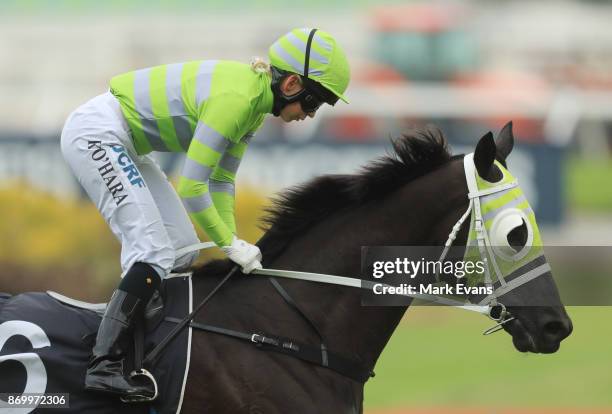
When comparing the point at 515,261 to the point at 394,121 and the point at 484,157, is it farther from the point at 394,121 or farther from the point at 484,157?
the point at 394,121

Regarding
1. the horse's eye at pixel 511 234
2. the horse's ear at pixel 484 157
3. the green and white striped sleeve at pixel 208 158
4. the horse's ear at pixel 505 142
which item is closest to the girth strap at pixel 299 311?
the green and white striped sleeve at pixel 208 158

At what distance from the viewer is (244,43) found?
27.7 meters

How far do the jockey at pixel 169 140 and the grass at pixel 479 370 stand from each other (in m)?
4.60

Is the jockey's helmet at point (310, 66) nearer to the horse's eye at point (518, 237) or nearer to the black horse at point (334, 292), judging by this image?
the black horse at point (334, 292)

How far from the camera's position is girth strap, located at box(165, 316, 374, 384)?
394 cm

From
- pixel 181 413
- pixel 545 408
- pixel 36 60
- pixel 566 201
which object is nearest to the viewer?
pixel 181 413

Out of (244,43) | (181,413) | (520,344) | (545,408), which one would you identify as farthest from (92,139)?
(244,43)

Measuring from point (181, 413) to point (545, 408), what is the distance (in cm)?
503

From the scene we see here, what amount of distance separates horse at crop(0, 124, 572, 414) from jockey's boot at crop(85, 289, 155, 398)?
0.10m

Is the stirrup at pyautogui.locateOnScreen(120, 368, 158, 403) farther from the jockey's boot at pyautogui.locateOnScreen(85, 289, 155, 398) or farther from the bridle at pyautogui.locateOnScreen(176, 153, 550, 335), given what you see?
the bridle at pyautogui.locateOnScreen(176, 153, 550, 335)

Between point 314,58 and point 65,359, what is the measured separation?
1478 mm

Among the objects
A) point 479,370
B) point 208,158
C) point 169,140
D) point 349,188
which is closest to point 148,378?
point 208,158

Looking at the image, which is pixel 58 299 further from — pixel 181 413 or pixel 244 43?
pixel 244 43

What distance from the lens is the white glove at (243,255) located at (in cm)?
402
